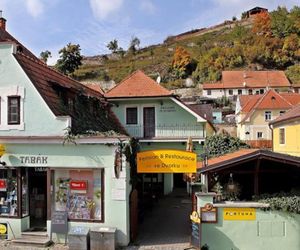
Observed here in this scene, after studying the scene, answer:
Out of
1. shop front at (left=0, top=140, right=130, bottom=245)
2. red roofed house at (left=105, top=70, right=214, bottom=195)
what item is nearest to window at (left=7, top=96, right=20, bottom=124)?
shop front at (left=0, top=140, right=130, bottom=245)

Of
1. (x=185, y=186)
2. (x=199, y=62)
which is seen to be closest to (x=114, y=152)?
(x=185, y=186)

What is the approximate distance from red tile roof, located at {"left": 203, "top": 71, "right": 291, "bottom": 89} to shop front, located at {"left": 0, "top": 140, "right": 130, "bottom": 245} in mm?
66287

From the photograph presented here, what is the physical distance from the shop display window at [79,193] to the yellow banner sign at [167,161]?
1.68 metres

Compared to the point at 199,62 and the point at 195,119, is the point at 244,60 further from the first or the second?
the point at 195,119

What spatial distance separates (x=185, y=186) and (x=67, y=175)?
13.7m

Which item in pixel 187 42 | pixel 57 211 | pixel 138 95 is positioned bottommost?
pixel 57 211

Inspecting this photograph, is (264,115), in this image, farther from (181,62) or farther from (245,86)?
(181,62)

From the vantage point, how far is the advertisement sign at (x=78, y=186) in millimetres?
13695

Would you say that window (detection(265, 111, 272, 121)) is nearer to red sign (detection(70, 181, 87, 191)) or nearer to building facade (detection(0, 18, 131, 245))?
building facade (detection(0, 18, 131, 245))

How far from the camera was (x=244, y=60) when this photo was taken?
312 feet

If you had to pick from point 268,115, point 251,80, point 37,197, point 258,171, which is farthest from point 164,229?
point 251,80

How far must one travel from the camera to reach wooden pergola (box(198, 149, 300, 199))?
12.1 metres

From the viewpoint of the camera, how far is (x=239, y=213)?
12219mm

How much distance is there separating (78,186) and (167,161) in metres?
3.55
